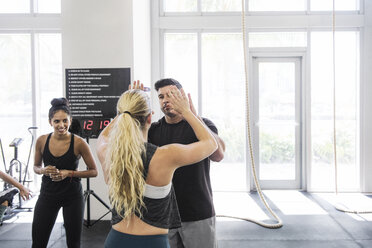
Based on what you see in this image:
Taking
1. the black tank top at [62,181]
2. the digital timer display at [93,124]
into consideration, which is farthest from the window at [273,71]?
the black tank top at [62,181]

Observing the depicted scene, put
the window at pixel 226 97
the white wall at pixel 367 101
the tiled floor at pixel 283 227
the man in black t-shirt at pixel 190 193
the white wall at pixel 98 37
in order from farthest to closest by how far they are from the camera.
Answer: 1. the window at pixel 226 97
2. the white wall at pixel 367 101
3. the white wall at pixel 98 37
4. the tiled floor at pixel 283 227
5. the man in black t-shirt at pixel 190 193

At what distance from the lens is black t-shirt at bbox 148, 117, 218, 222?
5.56ft

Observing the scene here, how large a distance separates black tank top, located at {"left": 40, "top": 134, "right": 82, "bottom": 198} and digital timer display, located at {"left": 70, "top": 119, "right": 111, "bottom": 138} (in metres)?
1.27

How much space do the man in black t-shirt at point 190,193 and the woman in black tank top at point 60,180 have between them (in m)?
0.82

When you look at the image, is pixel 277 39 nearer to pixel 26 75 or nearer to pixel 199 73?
pixel 199 73

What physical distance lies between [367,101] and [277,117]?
145cm

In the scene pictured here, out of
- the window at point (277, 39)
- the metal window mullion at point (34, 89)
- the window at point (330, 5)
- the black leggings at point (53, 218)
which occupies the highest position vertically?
the window at point (330, 5)

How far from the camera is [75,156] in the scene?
229cm

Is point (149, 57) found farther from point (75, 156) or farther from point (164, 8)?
point (75, 156)

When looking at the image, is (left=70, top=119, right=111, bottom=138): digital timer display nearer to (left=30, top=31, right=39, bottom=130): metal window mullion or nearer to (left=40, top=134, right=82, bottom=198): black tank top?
(left=40, top=134, right=82, bottom=198): black tank top

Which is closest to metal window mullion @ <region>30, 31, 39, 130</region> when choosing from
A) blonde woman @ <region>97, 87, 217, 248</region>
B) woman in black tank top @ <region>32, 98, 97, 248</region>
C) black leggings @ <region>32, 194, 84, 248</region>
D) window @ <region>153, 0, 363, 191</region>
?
window @ <region>153, 0, 363, 191</region>

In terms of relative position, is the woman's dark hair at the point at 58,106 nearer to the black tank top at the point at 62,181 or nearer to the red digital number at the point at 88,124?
the black tank top at the point at 62,181

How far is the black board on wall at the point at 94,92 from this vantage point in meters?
3.70

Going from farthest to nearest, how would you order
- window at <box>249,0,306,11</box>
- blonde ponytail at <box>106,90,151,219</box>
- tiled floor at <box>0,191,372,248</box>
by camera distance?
1. window at <box>249,0,306,11</box>
2. tiled floor at <box>0,191,372,248</box>
3. blonde ponytail at <box>106,90,151,219</box>
